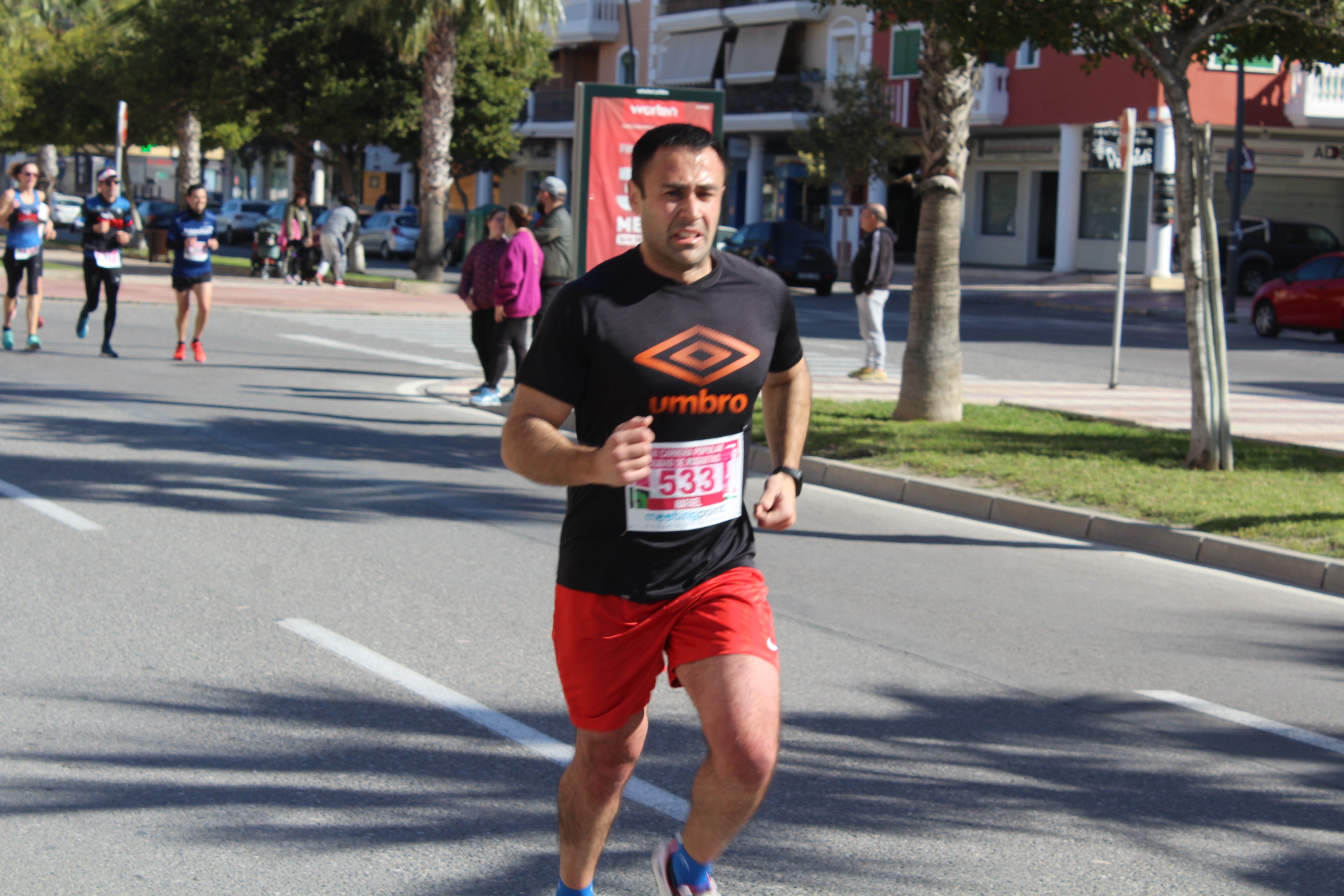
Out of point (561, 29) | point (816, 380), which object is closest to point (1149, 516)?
point (816, 380)

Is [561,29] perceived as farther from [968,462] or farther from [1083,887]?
[1083,887]

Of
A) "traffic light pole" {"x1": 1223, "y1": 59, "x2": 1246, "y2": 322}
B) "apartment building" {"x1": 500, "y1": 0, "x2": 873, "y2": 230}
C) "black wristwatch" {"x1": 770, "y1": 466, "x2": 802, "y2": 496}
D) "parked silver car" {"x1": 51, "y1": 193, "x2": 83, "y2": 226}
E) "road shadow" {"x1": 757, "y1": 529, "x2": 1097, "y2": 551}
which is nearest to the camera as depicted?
"black wristwatch" {"x1": 770, "y1": 466, "x2": 802, "y2": 496}

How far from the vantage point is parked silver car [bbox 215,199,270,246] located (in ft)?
174

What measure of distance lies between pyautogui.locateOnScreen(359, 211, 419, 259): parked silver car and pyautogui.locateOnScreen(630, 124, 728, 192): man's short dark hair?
44202mm

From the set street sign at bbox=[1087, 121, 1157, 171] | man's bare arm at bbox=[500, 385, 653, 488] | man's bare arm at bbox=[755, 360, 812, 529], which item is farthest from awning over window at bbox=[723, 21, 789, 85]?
man's bare arm at bbox=[500, 385, 653, 488]

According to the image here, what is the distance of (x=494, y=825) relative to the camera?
4.19 m

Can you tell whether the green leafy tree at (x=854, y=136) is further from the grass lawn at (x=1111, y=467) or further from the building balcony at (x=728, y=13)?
the grass lawn at (x=1111, y=467)

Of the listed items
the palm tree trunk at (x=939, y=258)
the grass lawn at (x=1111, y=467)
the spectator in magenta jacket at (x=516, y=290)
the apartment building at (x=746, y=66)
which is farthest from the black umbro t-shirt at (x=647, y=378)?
the apartment building at (x=746, y=66)

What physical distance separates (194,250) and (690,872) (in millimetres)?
13013

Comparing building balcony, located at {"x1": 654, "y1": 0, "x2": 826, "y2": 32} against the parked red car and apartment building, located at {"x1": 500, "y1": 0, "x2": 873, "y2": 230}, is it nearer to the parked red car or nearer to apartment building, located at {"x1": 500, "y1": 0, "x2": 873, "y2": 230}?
apartment building, located at {"x1": 500, "y1": 0, "x2": 873, "y2": 230}

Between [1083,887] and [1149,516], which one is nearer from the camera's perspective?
[1083,887]

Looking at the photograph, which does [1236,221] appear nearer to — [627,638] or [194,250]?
[194,250]

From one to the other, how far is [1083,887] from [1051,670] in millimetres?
2244

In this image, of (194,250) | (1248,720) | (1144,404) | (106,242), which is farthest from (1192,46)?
(106,242)
